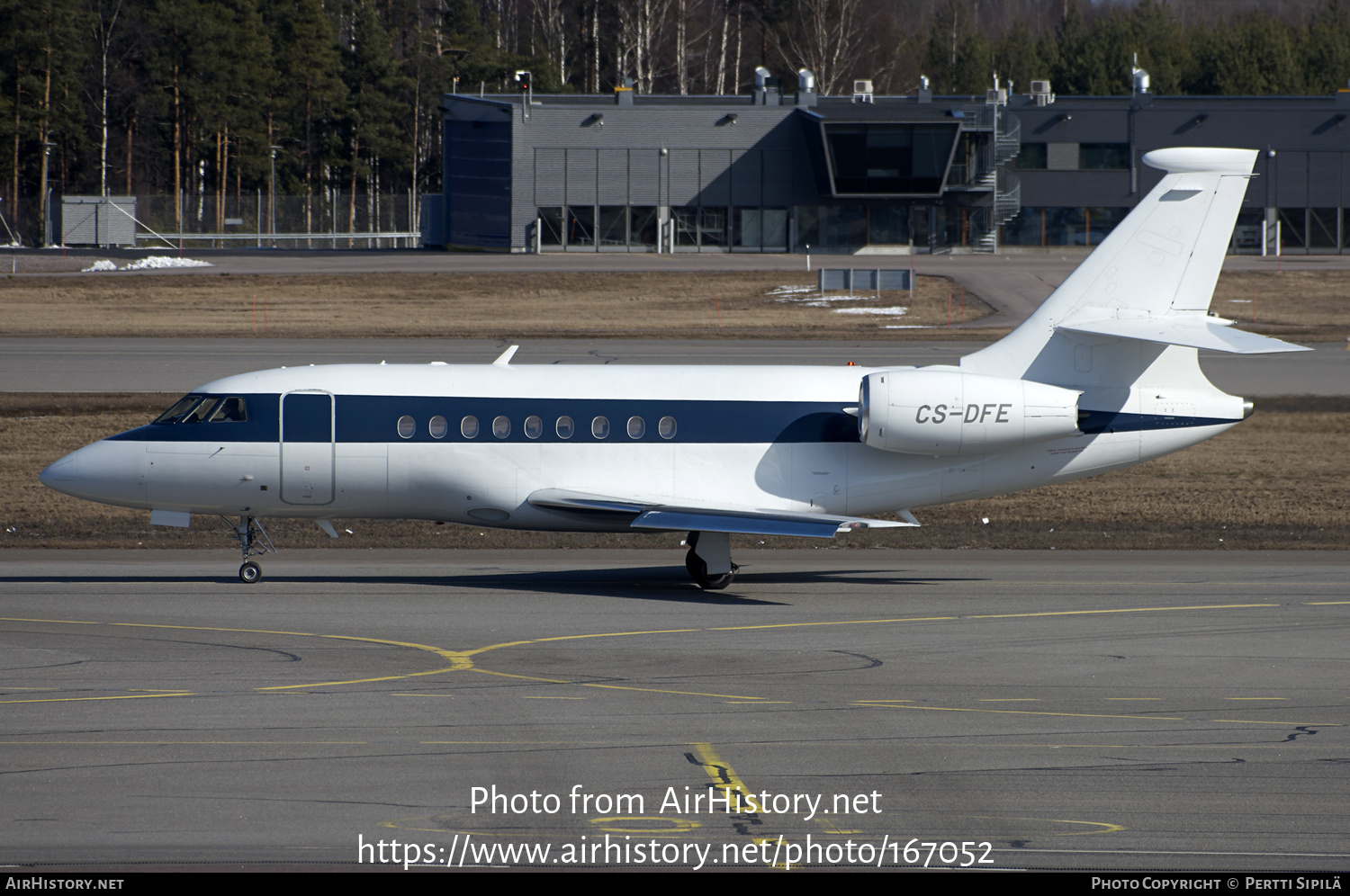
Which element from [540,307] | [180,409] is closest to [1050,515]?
[180,409]

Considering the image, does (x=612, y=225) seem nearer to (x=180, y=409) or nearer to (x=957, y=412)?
(x=180, y=409)

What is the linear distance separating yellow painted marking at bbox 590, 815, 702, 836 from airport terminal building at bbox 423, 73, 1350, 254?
7212cm

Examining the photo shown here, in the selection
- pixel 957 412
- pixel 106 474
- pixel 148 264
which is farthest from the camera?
pixel 148 264

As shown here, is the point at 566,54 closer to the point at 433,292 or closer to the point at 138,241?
the point at 138,241

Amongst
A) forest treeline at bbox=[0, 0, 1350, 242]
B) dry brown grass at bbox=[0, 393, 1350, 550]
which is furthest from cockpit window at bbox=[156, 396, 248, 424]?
forest treeline at bbox=[0, 0, 1350, 242]

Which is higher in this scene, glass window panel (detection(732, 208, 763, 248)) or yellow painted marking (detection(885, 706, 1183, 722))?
glass window panel (detection(732, 208, 763, 248))

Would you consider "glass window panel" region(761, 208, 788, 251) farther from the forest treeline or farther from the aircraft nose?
the aircraft nose

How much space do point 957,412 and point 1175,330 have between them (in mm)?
3438

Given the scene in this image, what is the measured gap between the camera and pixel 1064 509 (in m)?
28.0

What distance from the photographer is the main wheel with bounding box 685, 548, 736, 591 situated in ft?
66.9

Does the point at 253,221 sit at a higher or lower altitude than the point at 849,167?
lower

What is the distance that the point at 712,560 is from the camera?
20.4 metres

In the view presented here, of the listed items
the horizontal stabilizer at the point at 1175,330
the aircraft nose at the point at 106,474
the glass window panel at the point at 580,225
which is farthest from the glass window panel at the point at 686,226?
the aircraft nose at the point at 106,474

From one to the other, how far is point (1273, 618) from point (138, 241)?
3394 inches
